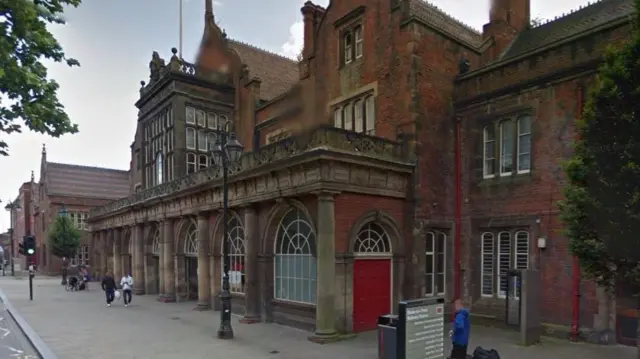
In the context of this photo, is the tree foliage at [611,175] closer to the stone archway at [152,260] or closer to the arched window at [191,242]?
the arched window at [191,242]

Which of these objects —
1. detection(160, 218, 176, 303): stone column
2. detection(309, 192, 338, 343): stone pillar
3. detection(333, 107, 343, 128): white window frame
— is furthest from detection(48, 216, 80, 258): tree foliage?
detection(309, 192, 338, 343): stone pillar

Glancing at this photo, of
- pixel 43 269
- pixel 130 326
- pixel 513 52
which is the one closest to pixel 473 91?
pixel 513 52

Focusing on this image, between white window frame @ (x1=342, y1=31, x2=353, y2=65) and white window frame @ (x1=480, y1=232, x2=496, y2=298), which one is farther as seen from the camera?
white window frame @ (x1=342, y1=31, x2=353, y2=65)

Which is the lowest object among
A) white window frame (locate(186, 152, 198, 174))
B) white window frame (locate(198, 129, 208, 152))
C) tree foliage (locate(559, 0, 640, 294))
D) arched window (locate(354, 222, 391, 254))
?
arched window (locate(354, 222, 391, 254))

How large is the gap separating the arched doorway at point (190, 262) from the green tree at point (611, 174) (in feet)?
62.0

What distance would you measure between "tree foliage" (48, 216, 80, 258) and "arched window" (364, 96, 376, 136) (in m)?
36.2

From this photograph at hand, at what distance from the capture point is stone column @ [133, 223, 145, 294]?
89.5ft

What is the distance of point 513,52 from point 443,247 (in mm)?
8602

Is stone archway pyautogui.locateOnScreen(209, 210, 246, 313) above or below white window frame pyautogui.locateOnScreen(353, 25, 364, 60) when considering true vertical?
below

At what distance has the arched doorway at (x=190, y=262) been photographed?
2302cm

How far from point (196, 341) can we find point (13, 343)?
567 cm

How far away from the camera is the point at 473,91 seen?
16422mm

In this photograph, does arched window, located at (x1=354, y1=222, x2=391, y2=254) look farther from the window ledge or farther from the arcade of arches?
the window ledge

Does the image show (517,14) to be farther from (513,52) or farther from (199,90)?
(199,90)
